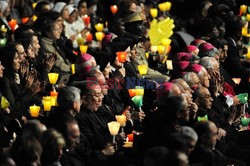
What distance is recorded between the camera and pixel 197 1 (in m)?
21.5

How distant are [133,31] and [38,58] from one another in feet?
7.90

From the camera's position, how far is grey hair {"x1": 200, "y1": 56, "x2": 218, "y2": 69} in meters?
14.1

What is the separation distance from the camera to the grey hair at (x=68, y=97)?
447 inches

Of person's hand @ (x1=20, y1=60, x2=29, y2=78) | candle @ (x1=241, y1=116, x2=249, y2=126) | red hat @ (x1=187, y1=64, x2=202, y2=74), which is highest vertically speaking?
person's hand @ (x1=20, y1=60, x2=29, y2=78)

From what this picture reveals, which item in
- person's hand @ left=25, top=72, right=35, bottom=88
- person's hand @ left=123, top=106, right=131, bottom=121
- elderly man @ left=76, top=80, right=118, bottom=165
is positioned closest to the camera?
elderly man @ left=76, top=80, right=118, bottom=165

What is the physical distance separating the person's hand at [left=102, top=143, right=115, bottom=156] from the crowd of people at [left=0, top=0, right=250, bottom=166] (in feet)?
0.04

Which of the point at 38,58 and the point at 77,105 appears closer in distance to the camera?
the point at 77,105

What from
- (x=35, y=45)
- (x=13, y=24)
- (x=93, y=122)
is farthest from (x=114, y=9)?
(x=93, y=122)

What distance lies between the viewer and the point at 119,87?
45.9ft

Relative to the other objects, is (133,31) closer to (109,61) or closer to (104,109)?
(109,61)

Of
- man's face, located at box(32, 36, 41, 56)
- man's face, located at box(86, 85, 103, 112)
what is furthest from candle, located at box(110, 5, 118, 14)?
man's face, located at box(86, 85, 103, 112)

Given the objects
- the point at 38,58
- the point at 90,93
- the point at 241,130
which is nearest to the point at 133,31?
the point at 38,58

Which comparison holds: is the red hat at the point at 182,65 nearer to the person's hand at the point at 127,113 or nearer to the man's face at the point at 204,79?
the man's face at the point at 204,79

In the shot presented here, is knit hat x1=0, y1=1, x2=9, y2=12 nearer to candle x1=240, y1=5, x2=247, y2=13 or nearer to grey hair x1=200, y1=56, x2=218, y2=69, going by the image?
grey hair x1=200, y1=56, x2=218, y2=69
